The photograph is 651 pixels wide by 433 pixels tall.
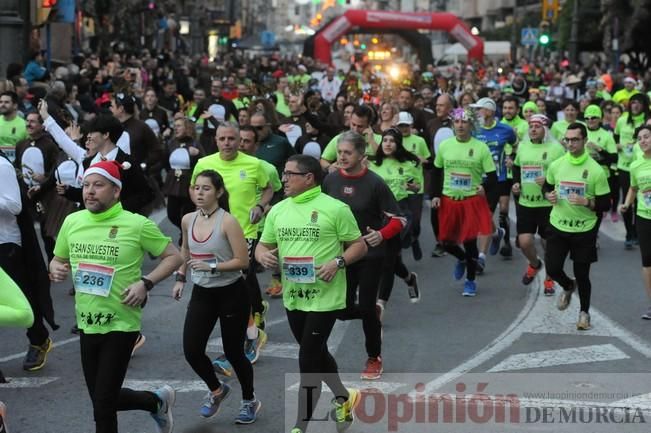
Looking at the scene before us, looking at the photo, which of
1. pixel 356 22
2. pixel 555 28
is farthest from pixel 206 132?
pixel 555 28

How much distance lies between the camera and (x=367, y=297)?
31.3ft

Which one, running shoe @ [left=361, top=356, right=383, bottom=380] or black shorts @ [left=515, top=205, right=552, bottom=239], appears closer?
running shoe @ [left=361, top=356, right=383, bottom=380]

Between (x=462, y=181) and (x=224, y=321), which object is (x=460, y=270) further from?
(x=224, y=321)

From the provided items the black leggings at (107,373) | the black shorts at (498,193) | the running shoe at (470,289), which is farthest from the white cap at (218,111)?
the black leggings at (107,373)

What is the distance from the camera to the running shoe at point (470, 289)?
43.9 ft

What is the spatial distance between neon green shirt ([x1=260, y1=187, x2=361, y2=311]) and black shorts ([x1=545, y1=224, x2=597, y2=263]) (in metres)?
3.87

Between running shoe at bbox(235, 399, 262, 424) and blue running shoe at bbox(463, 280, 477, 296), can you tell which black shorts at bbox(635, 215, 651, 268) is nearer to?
blue running shoe at bbox(463, 280, 477, 296)

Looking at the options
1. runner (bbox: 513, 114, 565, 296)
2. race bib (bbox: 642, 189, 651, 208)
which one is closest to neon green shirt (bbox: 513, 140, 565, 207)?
runner (bbox: 513, 114, 565, 296)

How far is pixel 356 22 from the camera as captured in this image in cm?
5656

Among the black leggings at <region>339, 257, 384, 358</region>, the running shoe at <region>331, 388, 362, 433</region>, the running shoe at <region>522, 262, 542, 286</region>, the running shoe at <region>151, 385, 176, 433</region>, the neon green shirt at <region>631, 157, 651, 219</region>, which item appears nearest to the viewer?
the running shoe at <region>151, 385, 176, 433</region>

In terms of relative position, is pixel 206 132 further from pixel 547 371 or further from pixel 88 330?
pixel 88 330

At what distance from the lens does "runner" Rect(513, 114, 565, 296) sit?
13.6 m

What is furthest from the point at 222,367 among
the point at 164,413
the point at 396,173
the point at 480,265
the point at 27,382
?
the point at 480,265

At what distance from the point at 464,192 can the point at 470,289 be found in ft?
3.22
